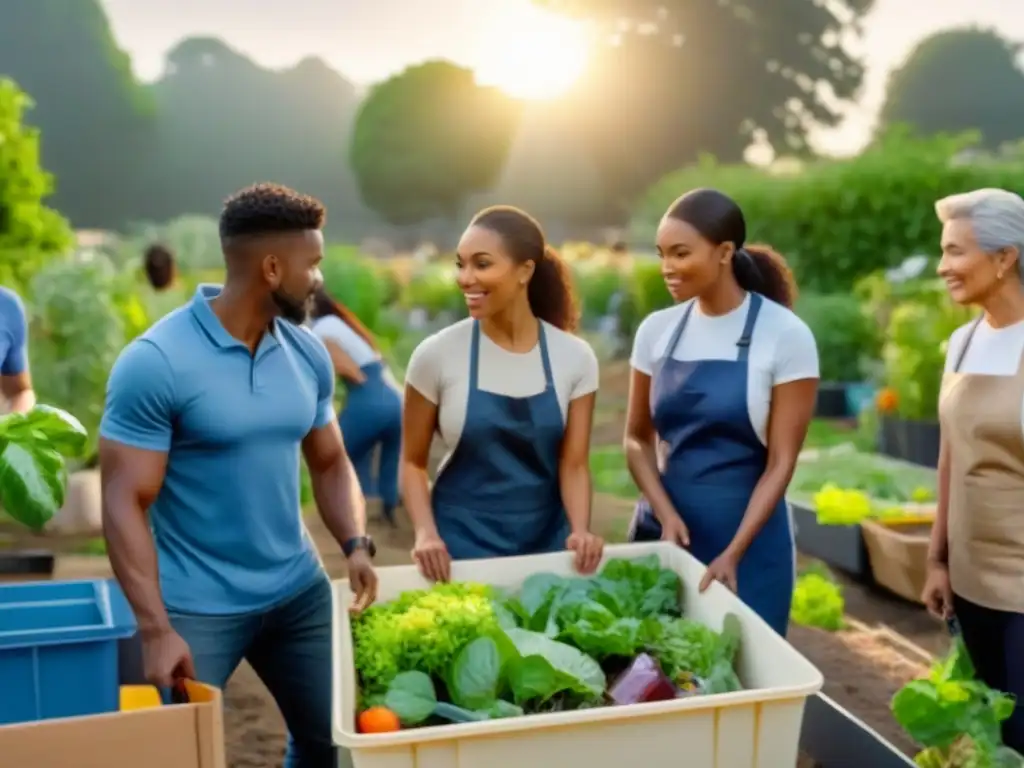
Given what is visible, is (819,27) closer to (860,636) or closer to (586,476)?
(860,636)

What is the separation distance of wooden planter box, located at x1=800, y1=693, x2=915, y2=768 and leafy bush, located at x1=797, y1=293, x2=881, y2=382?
8345mm

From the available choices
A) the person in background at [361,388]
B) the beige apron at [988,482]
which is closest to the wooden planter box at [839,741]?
the beige apron at [988,482]

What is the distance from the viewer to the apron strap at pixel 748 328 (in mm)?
2582

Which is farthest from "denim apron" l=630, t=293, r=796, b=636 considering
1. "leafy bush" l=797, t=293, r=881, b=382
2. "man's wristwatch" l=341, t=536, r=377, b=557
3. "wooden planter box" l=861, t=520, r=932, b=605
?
"leafy bush" l=797, t=293, r=881, b=382

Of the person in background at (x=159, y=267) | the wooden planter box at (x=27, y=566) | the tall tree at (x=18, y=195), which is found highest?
the tall tree at (x=18, y=195)

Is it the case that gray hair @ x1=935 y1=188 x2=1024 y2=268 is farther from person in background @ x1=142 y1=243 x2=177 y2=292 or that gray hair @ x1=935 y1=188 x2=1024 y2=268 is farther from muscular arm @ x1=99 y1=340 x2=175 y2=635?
person in background @ x1=142 y1=243 x2=177 y2=292

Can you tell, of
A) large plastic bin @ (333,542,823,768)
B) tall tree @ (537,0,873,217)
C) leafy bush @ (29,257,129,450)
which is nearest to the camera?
large plastic bin @ (333,542,823,768)

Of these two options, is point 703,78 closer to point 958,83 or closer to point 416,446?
point 958,83

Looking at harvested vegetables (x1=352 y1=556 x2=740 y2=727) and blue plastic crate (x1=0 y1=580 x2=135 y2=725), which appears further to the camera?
harvested vegetables (x1=352 y1=556 x2=740 y2=727)

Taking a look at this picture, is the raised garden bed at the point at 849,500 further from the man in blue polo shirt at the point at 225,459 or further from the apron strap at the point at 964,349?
the man in blue polo shirt at the point at 225,459

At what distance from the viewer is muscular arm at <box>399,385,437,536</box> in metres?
2.59

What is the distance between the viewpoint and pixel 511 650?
72.5 inches

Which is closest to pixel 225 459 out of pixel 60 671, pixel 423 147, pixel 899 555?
pixel 60 671

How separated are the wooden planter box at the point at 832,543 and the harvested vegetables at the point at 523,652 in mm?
3781
